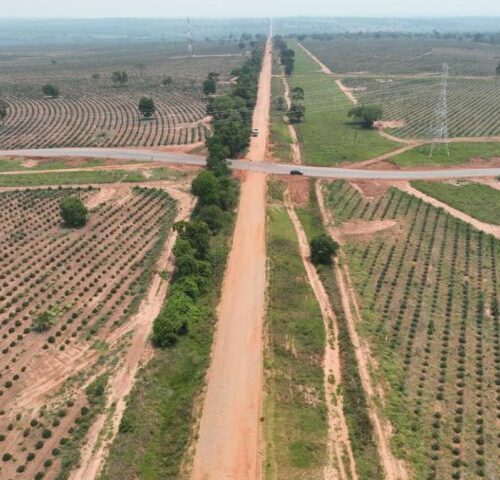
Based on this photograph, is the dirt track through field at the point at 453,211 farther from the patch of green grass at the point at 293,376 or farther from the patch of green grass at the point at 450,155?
the patch of green grass at the point at 293,376

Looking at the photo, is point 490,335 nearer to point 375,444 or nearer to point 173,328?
point 375,444

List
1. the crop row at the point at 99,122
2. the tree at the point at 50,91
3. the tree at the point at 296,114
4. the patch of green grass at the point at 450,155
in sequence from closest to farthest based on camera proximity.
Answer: the patch of green grass at the point at 450,155 < the crop row at the point at 99,122 < the tree at the point at 296,114 < the tree at the point at 50,91

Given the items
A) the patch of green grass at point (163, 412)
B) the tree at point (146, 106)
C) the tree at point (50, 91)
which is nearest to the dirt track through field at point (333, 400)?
the patch of green grass at point (163, 412)

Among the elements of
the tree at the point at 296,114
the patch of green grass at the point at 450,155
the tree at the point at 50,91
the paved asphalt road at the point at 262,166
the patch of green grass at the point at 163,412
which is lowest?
the patch of green grass at the point at 163,412

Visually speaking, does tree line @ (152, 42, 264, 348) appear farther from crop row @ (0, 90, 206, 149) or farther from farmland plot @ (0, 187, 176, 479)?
crop row @ (0, 90, 206, 149)

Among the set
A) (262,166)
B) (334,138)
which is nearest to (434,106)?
(334,138)

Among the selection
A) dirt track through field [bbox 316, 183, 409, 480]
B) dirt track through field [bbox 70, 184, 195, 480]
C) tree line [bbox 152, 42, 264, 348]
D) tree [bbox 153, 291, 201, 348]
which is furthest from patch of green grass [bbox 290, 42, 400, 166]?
tree [bbox 153, 291, 201, 348]
